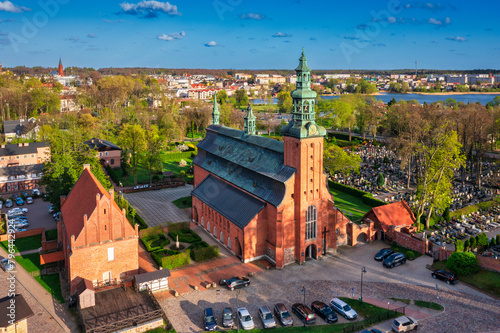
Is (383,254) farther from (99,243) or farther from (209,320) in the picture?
(99,243)

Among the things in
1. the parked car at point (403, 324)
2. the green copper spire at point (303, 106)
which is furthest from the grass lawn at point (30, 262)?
the parked car at point (403, 324)

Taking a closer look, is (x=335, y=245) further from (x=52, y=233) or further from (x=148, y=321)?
(x=52, y=233)

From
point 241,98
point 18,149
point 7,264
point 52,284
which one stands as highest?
point 241,98

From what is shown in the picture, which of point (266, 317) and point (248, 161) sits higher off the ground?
point (248, 161)

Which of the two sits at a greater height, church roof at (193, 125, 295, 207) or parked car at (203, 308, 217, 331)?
church roof at (193, 125, 295, 207)

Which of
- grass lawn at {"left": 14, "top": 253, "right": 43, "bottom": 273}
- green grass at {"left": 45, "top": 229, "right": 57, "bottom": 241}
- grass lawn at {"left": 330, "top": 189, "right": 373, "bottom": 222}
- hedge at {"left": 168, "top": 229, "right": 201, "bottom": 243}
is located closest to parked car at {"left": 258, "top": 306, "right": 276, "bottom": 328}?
hedge at {"left": 168, "top": 229, "right": 201, "bottom": 243}

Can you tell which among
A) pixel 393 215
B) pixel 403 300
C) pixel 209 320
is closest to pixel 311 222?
pixel 403 300

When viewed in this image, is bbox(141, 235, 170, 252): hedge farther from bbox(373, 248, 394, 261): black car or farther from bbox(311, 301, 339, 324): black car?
bbox(373, 248, 394, 261): black car
